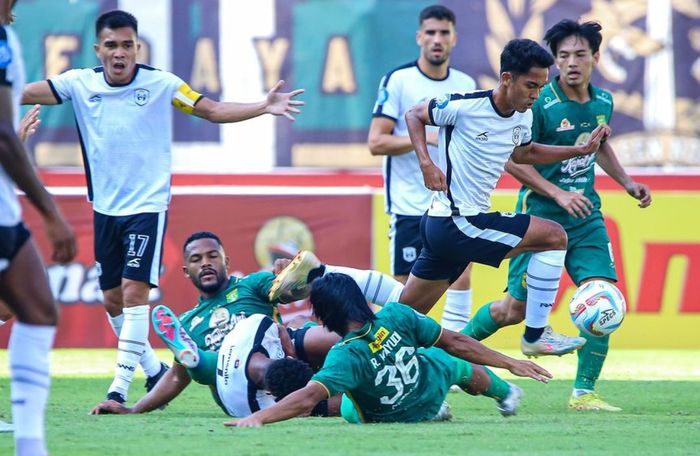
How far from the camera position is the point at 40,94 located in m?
8.38

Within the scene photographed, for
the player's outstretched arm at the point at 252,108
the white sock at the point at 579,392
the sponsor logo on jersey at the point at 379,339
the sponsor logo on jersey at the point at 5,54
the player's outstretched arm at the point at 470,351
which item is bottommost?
the white sock at the point at 579,392

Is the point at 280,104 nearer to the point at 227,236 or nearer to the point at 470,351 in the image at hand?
the point at 470,351

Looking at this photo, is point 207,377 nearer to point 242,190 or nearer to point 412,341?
point 412,341

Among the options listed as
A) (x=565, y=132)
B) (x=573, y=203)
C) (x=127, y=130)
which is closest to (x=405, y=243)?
(x=565, y=132)

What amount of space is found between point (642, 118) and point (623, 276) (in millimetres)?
2225

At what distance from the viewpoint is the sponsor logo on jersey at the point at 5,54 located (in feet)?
16.3

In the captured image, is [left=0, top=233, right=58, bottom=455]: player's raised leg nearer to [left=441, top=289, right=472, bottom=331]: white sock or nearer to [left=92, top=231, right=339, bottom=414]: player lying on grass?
[left=92, top=231, right=339, bottom=414]: player lying on grass

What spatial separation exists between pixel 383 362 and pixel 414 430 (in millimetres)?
382

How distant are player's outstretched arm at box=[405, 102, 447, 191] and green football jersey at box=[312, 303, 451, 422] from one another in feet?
2.81

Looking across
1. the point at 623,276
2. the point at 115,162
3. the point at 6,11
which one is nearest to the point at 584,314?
the point at 115,162

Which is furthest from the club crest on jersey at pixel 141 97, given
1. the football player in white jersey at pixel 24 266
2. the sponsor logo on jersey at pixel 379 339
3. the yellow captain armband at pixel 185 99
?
the football player in white jersey at pixel 24 266

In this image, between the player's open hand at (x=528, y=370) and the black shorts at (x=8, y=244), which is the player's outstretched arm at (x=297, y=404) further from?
the black shorts at (x=8, y=244)

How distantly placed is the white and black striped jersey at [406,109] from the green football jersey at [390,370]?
2.93 metres

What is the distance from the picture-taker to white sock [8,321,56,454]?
16.5 feet
